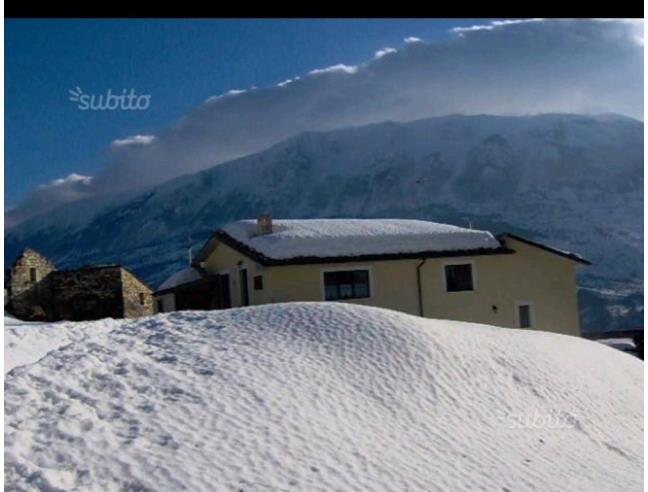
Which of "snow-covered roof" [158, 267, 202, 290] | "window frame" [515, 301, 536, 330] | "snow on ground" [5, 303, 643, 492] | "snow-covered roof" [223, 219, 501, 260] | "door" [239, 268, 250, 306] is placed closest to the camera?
"snow on ground" [5, 303, 643, 492]

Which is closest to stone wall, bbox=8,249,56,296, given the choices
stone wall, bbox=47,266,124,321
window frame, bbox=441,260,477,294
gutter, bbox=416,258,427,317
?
stone wall, bbox=47,266,124,321

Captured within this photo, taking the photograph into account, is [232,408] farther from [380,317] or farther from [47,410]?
[380,317]

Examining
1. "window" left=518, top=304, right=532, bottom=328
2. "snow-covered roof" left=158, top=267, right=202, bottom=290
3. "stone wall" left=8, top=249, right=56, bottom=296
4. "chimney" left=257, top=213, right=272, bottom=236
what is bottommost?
"window" left=518, top=304, right=532, bottom=328

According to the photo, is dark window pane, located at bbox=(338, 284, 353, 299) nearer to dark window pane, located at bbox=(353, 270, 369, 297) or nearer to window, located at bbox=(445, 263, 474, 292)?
dark window pane, located at bbox=(353, 270, 369, 297)

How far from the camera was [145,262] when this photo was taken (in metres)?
14.1

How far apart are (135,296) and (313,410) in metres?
9.81

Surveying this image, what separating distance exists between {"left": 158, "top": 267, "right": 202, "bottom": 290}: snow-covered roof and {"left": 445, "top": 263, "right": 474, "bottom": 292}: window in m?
4.58

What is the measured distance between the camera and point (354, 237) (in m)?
11.6

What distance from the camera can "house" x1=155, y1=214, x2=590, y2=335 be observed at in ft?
36.8

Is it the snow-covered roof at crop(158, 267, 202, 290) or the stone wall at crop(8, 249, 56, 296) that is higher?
the stone wall at crop(8, 249, 56, 296)

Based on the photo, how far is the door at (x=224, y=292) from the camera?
1266 cm

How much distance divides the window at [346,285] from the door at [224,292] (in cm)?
217

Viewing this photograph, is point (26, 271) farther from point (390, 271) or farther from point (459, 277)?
point (459, 277)
